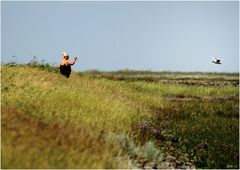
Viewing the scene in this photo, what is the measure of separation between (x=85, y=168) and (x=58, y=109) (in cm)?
540

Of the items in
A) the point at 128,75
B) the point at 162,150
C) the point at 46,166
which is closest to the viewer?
the point at 46,166

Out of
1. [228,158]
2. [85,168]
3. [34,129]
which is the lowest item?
[228,158]

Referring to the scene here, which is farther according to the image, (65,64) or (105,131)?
(65,64)

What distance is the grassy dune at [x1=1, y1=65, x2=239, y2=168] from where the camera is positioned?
8.77 metres

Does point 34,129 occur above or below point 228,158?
above

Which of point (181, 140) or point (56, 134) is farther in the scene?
point (181, 140)

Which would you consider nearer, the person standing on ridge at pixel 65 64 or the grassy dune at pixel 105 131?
the grassy dune at pixel 105 131

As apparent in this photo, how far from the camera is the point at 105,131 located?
42.8ft

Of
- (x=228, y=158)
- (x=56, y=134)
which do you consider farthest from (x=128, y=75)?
(x=56, y=134)

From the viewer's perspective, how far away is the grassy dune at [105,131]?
8.77m

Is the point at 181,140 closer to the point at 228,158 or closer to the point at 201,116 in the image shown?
the point at 228,158

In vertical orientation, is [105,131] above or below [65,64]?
below

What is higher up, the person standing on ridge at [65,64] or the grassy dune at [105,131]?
the person standing on ridge at [65,64]

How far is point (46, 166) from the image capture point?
818 centimetres
